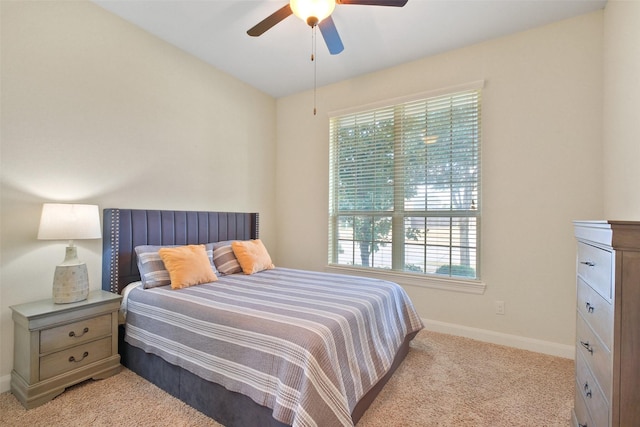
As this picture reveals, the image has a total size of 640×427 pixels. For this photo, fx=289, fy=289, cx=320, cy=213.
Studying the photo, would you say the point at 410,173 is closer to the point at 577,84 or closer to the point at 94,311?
the point at 577,84

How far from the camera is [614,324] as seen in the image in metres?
0.98

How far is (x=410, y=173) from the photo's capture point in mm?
3168

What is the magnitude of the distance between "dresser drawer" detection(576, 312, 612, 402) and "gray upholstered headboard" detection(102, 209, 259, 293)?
9.95 feet

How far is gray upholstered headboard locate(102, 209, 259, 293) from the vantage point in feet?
7.80

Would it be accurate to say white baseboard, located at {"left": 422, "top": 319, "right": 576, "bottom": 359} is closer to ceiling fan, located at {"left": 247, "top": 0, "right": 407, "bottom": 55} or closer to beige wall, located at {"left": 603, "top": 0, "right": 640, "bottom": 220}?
beige wall, located at {"left": 603, "top": 0, "right": 640, "bottom": 220}

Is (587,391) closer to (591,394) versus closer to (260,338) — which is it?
(591,394)

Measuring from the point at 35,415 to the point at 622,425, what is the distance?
9.25 feet

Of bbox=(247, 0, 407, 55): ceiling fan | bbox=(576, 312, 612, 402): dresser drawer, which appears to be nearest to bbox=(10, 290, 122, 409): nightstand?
bbox=(247, 0, 407, 55): ceiling fan

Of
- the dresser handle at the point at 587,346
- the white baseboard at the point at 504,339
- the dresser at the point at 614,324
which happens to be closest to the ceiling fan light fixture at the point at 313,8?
the dresser at the point at 614,324

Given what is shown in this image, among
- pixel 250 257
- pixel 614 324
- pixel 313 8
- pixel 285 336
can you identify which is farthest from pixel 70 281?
pixel 614 324

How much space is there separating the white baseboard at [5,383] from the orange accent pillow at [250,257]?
1710 millimetres

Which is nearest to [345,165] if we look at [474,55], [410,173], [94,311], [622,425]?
[410,173]

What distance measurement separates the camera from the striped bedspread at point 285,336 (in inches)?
53.4

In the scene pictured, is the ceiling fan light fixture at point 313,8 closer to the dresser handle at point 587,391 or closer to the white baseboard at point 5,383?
the dresser handle at point 587,391
